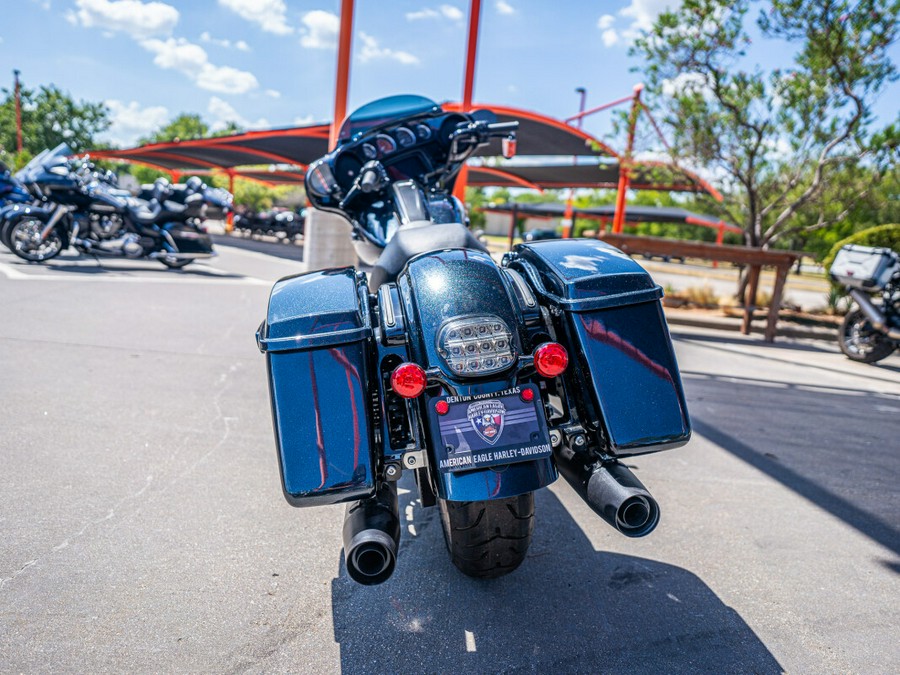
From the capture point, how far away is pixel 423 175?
13.4 feet

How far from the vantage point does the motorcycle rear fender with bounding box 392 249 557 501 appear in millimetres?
1788

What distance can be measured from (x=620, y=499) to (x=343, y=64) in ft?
30.9

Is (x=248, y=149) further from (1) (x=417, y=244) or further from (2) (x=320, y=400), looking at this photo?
(2) (x=320, y=400)

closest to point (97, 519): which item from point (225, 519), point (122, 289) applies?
point (225, 519)

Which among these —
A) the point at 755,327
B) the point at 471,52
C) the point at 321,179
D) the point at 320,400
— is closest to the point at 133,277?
the point at 471,52

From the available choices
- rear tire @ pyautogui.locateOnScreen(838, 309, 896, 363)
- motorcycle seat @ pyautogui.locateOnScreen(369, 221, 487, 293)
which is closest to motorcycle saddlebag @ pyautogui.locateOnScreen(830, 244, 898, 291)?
rear tire @ pyautogui.locateOnScreen(838, 309, 896, 363)

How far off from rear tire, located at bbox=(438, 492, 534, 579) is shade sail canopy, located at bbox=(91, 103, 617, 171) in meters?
8.36

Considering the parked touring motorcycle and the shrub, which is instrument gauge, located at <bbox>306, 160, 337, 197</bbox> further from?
the shrub

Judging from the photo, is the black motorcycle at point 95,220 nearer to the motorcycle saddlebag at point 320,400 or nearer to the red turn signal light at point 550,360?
the motorcycle saddlebag at point 320,400

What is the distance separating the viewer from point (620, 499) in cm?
174

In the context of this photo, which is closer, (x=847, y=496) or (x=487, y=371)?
(x=487, y=371)

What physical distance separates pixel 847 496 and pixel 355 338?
10.3ft

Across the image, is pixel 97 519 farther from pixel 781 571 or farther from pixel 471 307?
pixel 781 571

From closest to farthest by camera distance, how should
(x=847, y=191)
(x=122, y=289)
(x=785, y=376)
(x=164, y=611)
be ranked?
(x=164, y=611), (x=785, y=376), (x=122, y=289), (x=847, y=191)
